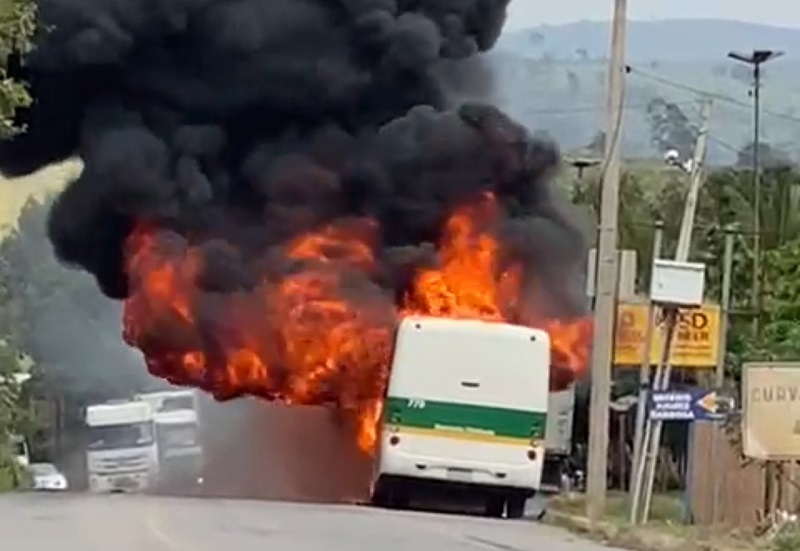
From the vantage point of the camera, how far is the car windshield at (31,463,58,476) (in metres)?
51.3

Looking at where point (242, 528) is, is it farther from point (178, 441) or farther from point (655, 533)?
point (178, 441)

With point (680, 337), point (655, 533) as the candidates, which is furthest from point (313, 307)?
point (655, 533)

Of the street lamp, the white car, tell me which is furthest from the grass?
the white car

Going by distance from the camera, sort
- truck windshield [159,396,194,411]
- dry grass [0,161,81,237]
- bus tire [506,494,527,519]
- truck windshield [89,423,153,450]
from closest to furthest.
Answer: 1. bus tire [506,494,527,519]
2. dry grass [0,161,81,237]
3. truck windshield [89,423,153,450]
4. truck windshield [159,396,194,411]

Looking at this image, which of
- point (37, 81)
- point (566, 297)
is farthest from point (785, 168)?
point (37, 81)

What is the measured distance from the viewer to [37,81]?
38.7 meters

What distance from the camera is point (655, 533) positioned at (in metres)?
25.5

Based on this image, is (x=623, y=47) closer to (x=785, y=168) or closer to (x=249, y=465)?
(x=249, y=465)

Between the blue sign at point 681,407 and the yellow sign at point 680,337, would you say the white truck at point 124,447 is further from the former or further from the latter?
the blue sign at point 681,407

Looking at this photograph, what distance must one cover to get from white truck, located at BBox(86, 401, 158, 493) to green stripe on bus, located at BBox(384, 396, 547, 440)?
1495 cm

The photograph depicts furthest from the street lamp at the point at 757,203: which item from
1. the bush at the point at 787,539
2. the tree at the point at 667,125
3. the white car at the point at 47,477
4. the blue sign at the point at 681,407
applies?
the bush at the point at 787,539

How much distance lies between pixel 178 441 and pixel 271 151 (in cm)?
938

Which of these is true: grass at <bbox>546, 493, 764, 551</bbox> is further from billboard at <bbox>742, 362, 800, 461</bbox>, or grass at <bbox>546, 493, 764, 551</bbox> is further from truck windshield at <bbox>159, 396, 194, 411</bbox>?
truck windshield at <bbox>159, 396, 194, 411</bbox>

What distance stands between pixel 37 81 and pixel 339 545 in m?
19.7
